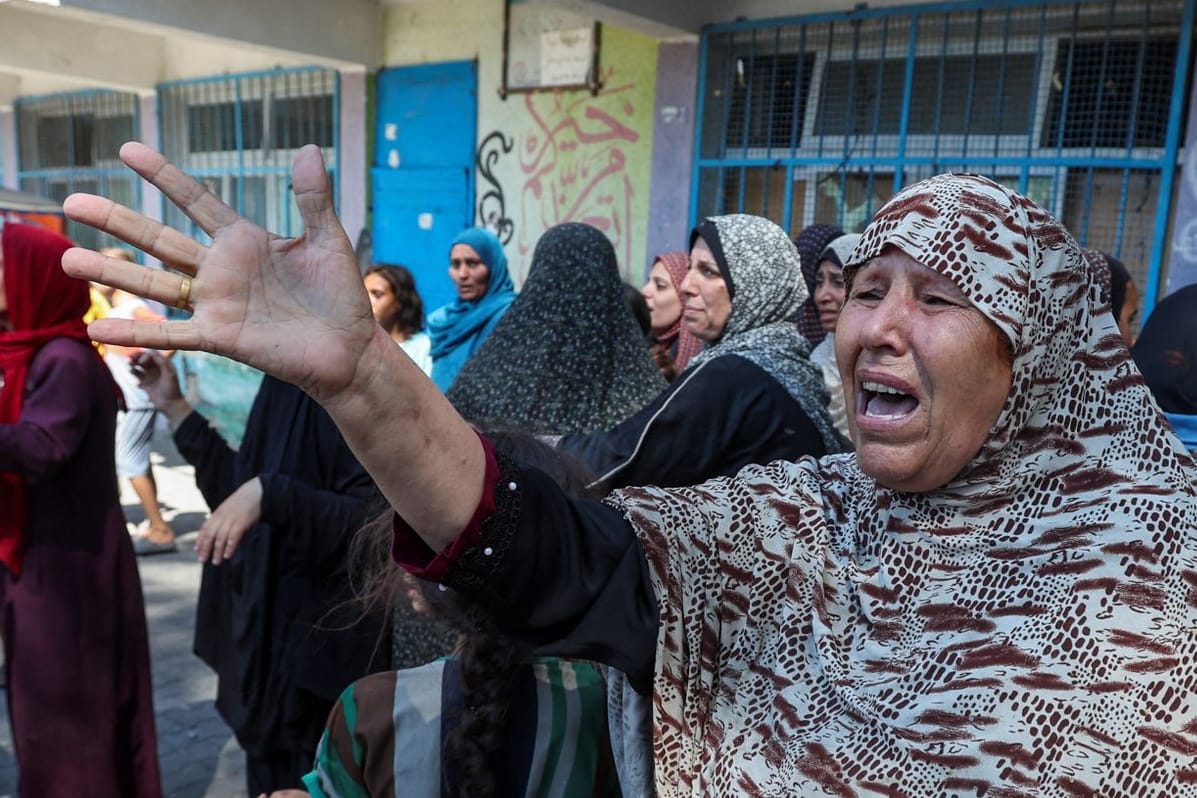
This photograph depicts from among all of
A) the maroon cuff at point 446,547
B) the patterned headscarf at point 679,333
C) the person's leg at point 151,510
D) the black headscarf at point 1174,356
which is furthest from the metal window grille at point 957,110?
the maroon cuff at point 446,547

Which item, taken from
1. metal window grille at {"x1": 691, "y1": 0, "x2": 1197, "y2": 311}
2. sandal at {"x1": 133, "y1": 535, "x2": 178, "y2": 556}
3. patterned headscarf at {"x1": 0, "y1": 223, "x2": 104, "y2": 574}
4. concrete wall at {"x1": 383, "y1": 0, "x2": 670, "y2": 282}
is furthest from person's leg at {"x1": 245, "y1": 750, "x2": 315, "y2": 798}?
concrete wall at {"x1": 383, "y1": 0, "x2": 670, "y2": 282}

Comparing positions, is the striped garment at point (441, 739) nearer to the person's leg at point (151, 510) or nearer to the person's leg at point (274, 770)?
the person's leg at point (274, 770)

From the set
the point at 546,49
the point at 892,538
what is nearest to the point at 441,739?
the point at 892,538

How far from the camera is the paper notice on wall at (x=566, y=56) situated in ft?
22.0

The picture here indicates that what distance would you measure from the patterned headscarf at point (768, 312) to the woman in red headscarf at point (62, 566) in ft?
5.77

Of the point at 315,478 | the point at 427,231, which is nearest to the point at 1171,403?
the point at 315,478

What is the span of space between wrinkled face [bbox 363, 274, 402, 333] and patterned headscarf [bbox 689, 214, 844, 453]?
152 cm

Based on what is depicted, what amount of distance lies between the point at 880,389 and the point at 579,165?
230 inches

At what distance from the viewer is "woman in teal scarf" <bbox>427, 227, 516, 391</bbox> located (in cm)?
461

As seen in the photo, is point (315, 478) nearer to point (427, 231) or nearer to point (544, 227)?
point (544, 227)

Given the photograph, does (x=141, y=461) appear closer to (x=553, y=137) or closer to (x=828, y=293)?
(x=553, y=137)

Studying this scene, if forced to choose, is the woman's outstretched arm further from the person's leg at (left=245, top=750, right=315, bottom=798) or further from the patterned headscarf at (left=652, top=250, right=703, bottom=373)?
the patterned headscarf at (left=652, top=250, right=703, bottom=373)

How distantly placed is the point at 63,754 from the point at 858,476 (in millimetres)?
2463

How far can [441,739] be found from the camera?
1505 mm
